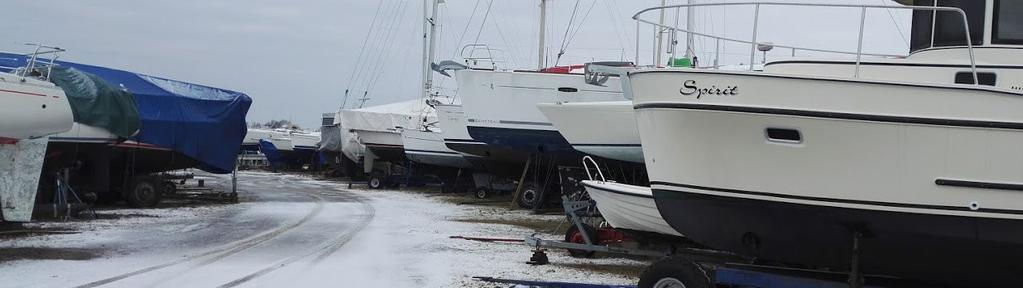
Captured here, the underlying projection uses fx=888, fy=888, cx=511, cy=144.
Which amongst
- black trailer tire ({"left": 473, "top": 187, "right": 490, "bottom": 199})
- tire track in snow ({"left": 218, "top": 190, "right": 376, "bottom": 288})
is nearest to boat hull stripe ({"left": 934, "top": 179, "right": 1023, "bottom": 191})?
tire track in snow ({"left": 218, "top": 190, "right": 376, "bottom": 288})

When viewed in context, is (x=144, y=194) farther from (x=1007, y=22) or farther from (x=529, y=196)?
(x=1007, y=22)

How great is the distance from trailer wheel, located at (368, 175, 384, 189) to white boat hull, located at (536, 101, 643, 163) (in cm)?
1276

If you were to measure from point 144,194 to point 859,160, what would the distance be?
51.0 ft

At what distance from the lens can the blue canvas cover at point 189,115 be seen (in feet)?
60.1

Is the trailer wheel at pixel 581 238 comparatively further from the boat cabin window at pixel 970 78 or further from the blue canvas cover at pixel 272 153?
the blue canvas cover at pixel 272 153

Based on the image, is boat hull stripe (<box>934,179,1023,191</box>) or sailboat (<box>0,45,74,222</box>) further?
sailboat (<box>0,45,74,222</box>)

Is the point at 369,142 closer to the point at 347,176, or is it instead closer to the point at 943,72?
the point at 347,176

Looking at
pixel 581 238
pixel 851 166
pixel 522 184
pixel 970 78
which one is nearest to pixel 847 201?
pixel 851 166

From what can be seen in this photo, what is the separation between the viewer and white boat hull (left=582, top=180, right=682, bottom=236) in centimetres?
858

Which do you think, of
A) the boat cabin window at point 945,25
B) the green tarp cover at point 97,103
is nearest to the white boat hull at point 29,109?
the green tarp cover at point 97,103

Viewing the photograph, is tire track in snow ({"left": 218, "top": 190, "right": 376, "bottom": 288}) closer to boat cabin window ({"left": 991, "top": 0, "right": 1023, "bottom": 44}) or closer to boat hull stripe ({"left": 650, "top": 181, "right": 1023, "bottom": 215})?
boat hull stripe ({"left": 650, "top": 181, "right": 1023, "bottom": 215})

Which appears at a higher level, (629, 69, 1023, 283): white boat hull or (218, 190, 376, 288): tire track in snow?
(629, 69, 1023, 283): white boat hull

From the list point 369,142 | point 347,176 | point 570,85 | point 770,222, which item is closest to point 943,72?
point 770,222

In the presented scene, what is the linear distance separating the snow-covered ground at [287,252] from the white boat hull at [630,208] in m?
0.57
